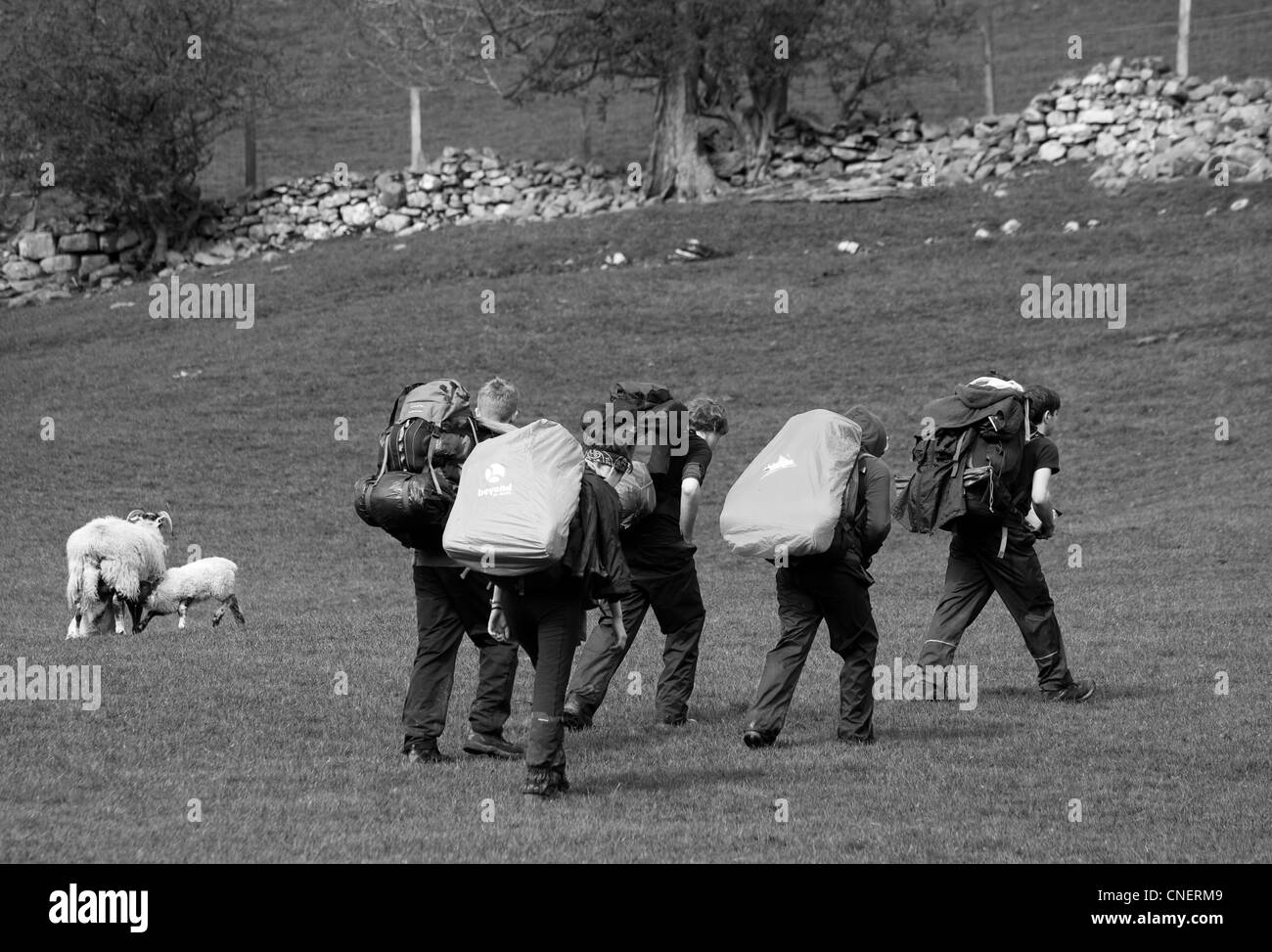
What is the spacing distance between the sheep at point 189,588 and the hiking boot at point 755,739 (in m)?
6.98

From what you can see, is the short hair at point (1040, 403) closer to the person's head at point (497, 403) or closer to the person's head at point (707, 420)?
the person's head at point (707, 420)

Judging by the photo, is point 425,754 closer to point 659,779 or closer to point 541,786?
point 541,786

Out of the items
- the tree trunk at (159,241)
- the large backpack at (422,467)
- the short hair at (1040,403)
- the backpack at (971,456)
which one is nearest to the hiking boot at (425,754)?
the large backpack at (422,467)

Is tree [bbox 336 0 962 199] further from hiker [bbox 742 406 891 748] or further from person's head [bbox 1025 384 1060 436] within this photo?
hiker [bbox 742 406 891 748]

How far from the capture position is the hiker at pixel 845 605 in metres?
9.59

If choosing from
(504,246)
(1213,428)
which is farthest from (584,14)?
(1213,428)

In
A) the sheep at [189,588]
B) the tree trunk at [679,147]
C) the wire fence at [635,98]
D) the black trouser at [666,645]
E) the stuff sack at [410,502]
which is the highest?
the wire fence at [635,98]

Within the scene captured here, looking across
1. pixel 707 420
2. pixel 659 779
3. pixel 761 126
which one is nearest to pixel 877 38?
pixel 761 126

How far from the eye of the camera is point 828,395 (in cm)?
2795

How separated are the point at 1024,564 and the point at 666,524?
9.22 ft

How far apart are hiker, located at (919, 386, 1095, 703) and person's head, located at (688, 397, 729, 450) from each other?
2.11 metres

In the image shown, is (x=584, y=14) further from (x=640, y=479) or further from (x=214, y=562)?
(x=640, y=479)

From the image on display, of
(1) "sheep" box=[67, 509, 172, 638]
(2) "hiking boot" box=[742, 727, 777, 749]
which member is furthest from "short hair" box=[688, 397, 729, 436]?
(1) "sheep" box=[67, 509, 172, 638]

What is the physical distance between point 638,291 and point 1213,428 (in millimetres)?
13376
